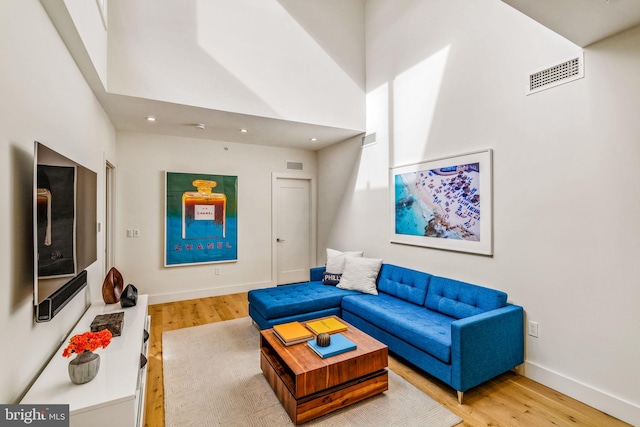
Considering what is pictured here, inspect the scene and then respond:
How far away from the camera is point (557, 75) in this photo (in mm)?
2375

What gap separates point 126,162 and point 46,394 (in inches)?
142

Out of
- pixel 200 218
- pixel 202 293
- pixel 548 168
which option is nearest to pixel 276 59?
pixel 200 218

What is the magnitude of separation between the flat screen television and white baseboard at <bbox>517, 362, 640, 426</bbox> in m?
3.36

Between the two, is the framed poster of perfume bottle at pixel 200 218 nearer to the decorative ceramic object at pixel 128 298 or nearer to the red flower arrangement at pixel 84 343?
the decorative ceramic object at pixel 128 298

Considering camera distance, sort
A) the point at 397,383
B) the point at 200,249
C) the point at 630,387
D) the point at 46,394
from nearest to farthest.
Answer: the point at 46,394 → the point at 630,387 → the point at 397,383 → the point at 200,249

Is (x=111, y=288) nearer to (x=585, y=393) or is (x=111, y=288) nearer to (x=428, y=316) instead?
(x=428, y=316)

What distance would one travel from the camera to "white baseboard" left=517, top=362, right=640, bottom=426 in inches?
79.4

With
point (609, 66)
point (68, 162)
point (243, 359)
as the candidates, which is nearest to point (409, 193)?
point (609, 66)

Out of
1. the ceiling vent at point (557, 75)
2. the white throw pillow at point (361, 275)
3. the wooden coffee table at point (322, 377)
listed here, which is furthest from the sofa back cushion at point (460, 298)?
the ceiling vent at point (557, 75)

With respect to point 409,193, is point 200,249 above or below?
below

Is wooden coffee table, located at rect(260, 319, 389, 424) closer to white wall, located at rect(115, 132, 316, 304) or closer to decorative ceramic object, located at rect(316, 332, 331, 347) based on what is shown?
decorative ceramic object, located at rect(316, 332, 331, 347)

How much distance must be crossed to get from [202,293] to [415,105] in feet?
13.5

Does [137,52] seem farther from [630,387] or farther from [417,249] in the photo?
[630,387]

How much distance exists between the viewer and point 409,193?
3684 mm
